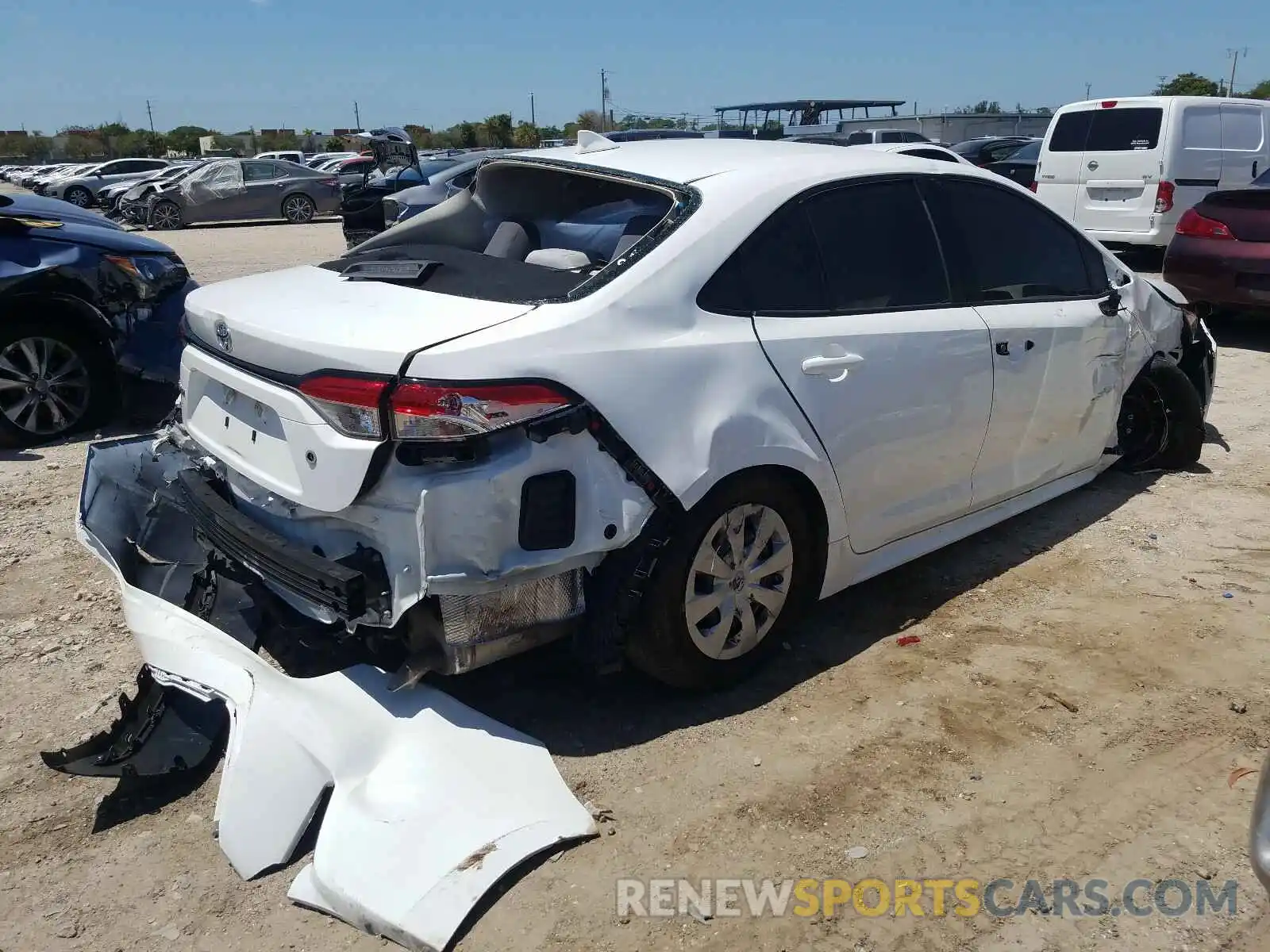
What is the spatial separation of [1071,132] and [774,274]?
11282 mm

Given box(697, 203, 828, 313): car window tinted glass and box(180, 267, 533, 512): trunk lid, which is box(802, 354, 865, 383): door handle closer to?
box(697, 203, 828, 313): car window tinted glass

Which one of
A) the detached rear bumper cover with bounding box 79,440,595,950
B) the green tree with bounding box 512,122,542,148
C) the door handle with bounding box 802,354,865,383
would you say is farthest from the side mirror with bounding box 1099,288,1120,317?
the green tree with bounding box 512,122,542,148

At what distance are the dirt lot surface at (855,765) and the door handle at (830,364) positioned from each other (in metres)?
Result: 1.03

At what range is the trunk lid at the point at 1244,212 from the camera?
8258 mm

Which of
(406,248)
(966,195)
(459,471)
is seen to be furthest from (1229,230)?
(459,471)

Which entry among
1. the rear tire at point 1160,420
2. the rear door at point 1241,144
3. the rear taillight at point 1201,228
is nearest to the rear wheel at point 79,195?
the rear door at point 1241,144

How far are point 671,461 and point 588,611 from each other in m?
0.50

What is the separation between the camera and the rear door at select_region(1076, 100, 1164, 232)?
11805 millimetres

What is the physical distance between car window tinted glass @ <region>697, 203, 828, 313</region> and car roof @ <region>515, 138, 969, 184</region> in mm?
208

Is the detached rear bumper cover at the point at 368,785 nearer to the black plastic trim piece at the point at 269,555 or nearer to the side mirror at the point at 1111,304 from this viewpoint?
the black plastic trim piece at the point at 269,555

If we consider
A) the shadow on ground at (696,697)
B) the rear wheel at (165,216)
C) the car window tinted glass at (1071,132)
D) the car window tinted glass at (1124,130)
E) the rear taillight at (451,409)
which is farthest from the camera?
the rear wheel at (165,216)

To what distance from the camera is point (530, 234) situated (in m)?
3.97

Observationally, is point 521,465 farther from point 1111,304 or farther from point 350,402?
point 1111,304

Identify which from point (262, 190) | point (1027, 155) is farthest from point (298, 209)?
point (1027, 155)
